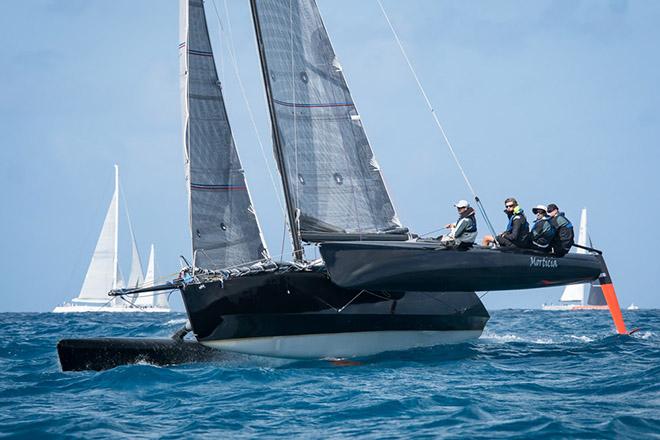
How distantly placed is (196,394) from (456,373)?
316cm

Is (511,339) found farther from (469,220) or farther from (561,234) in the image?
(469,220)

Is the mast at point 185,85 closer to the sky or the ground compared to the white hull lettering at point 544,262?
closer to the sky

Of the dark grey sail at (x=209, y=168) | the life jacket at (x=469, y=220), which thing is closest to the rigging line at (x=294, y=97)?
the dark grey sail at (x=209, y=168)

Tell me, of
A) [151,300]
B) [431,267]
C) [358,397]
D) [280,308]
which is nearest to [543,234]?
[431,267]

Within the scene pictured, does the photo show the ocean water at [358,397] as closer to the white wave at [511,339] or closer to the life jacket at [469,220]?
the life jacket at [469,220]

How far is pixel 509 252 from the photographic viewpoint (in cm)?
1202

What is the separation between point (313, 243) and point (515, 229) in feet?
9.68

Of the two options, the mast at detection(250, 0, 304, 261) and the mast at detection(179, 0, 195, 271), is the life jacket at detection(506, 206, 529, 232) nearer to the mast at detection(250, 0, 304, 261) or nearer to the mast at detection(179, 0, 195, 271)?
the mast at detection(250, 0, 304, 261)

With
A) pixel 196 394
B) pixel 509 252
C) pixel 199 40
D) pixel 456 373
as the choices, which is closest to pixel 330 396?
pixel 196 394

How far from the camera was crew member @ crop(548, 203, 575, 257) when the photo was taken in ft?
41.1

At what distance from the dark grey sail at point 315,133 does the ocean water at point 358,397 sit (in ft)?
7.71

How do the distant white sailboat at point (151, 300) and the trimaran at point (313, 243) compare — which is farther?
the distant white sailboat at point (151, 300)

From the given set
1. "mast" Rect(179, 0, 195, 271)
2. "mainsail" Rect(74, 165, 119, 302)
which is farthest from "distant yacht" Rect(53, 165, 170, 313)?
"mast" Rect(179, 0, 195, 271)

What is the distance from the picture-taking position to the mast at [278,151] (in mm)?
12531
